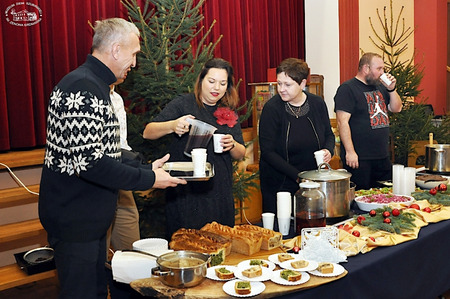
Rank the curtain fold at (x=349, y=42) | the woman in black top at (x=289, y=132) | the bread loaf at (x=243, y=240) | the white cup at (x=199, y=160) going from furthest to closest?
the curtain fold at (x=349, y=42), the woman in black top at (x=289, y=132), the white cup at (x=199, y=160), the bread loaf at (x=243, y=240)

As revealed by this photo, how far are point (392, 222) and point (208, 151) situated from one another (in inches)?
40.9

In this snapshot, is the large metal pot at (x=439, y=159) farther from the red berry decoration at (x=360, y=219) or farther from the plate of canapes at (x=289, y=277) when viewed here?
the plate of canapes at (x=289, y=277)

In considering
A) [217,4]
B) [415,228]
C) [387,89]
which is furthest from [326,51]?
[415,228]

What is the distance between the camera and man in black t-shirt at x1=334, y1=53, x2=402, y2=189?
406 cm

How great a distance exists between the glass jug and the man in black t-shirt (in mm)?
1790

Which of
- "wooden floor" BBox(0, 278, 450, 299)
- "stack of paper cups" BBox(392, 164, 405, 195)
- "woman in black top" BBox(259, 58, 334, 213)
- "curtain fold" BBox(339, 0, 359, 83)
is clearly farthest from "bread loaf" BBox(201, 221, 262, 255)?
"curtain fold" BBox(339, 0, 359, 83)

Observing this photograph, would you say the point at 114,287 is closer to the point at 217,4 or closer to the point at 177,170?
the point at 177,170

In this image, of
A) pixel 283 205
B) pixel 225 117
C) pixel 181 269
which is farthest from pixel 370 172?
pixel 181 269

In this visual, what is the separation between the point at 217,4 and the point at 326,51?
179 cm

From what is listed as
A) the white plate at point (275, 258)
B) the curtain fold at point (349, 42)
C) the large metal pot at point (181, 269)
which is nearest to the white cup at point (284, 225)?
the white plate at point (275, 258)

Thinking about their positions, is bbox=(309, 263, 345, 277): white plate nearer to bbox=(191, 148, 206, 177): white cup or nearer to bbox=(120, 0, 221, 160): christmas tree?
bbox=(191, 148, 206, 177): white cup

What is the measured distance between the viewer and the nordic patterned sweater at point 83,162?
1932mm

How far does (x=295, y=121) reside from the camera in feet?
10.7

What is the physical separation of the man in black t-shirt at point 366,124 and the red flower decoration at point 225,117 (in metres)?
1.60
